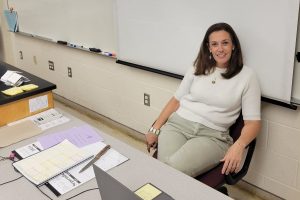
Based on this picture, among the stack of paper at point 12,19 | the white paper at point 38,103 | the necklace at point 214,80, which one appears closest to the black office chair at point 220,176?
the necklace at point 214,80

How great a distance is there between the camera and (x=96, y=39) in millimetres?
3215

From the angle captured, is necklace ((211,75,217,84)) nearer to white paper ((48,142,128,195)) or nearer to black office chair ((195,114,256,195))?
black office chair ((195,114,256,195))

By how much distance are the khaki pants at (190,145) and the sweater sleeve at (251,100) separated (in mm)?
201

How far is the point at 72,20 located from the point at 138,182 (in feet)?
8.42

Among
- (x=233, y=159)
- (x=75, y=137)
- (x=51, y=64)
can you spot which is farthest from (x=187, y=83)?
(x=51, y=64)

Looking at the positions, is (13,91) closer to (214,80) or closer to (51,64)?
(214,80)

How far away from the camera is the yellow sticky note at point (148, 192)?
120 cm

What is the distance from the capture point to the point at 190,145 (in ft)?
6.18

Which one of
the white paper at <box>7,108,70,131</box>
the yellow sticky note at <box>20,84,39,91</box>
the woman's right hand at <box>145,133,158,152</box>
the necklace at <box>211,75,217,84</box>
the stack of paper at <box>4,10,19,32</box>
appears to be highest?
the stack of paper at <box>4,10,19,32</box>

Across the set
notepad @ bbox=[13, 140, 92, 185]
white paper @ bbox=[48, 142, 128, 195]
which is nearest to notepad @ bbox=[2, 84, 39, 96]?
notepad @ bbox=[13, 140, 92, 185]

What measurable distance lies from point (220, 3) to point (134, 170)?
1.22m

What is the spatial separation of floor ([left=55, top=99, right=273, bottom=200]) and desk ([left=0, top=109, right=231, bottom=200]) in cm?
116

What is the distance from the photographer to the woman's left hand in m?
1.73

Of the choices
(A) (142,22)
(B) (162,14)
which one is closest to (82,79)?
(A) (142,22)
